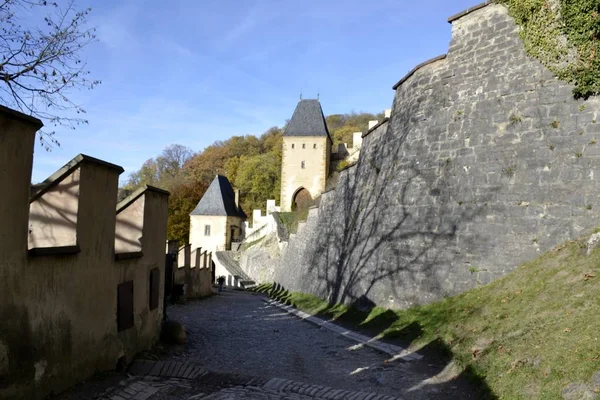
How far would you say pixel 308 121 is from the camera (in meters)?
61.7

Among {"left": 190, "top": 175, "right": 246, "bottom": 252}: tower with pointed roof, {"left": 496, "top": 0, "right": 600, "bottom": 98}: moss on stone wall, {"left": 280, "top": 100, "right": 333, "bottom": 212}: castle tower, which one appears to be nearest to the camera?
{"left": 496, "top": 0, "right": 600, "bottom": 98}: moss on stone wall

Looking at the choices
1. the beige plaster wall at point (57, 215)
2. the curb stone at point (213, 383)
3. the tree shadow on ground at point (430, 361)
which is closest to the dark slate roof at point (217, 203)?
the tree shadow on ground at point (430, 361)

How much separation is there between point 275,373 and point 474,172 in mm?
6197

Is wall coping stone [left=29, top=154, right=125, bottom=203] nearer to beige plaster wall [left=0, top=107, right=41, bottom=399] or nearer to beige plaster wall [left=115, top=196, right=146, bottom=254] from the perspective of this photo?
beige plaster wall [left=0, top=107, right=41, bottom=399]

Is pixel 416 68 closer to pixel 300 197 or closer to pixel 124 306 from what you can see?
pixel 124 306

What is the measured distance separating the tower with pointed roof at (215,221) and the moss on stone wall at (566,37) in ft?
167

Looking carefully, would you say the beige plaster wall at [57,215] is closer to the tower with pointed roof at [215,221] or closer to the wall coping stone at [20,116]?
the wall coping stone at [20,116]

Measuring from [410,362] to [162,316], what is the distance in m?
4.77

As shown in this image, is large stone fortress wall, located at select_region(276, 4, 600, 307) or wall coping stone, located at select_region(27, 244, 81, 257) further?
large stone fortress wall, located at select_region(276, 4, 600, 307)

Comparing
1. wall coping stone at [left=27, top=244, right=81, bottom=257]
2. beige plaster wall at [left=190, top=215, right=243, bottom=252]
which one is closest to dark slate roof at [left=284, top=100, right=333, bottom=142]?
beige plaster wall at [left=190, top=215, right=243, bottom=252]

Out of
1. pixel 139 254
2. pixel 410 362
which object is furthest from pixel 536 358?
pixel 139 254

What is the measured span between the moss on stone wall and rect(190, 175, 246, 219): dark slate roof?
50794 millimetres

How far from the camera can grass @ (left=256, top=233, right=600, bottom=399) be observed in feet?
18.0

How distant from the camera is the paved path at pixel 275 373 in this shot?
6449mm
